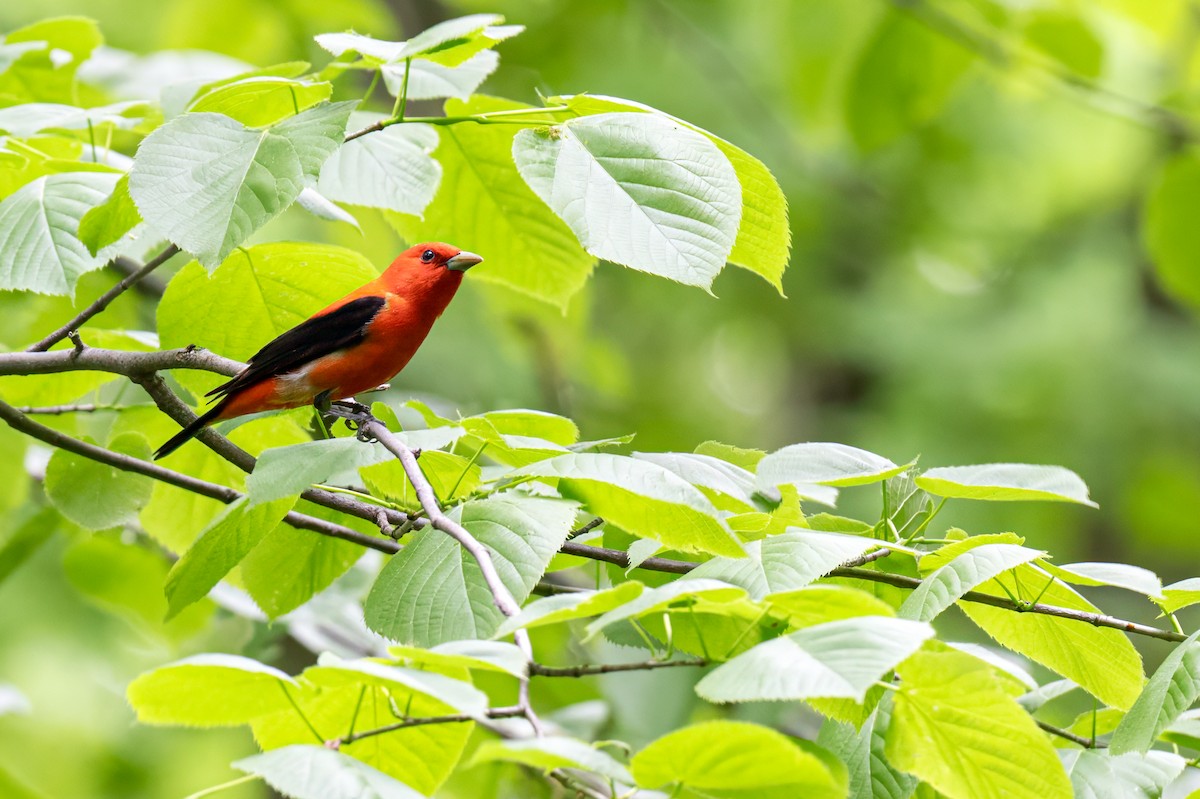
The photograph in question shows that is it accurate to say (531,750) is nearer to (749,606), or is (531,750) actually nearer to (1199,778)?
(749,606)

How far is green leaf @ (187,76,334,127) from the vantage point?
2258mm

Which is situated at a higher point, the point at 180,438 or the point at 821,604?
the point at 821,604

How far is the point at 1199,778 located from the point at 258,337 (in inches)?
89.2

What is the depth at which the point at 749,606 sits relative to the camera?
1440mm

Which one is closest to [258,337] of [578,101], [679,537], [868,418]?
[578,101]

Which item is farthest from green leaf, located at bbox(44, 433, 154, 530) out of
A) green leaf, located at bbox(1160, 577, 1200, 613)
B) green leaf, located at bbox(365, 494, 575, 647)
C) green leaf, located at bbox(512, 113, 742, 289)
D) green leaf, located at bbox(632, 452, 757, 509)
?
green leaf, located at bbox(1160, 577, 1200, 613)

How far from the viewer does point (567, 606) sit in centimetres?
133

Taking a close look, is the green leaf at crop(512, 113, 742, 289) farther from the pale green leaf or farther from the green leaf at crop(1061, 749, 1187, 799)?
the green leaf at crop(1061, 749, 1187, 799)

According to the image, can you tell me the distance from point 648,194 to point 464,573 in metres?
0.72

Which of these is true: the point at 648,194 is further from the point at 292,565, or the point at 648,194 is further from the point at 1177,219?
the point at 1177,219

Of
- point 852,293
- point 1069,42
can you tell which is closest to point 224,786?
point 1069,42

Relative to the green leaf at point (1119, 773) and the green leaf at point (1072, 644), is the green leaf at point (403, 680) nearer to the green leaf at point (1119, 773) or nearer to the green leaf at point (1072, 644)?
the green leaf at point (1072, 644)

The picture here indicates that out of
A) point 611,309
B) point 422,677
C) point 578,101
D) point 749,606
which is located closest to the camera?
point 422,677

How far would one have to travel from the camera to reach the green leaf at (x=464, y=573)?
1.69m
